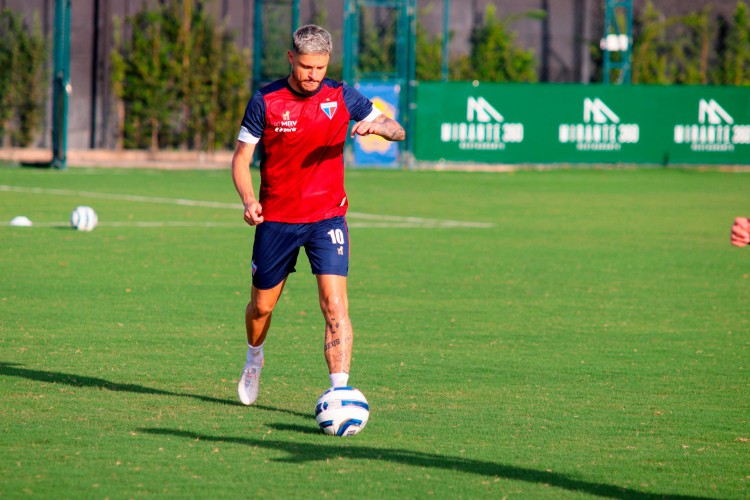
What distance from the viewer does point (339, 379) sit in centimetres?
745

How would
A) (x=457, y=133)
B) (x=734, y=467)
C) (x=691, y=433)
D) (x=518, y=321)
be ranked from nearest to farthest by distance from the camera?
1. (x=734, y=467)
2. (x=691, y=433)
3. (x=518, y=321)
4. (x=457, y=133)

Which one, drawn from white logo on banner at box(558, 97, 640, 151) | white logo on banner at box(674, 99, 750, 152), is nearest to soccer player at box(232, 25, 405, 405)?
white logo on banner at box(558, 97, 640, 151)

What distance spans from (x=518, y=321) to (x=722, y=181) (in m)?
26.6

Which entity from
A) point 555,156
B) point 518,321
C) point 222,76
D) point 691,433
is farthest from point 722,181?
point 691,433

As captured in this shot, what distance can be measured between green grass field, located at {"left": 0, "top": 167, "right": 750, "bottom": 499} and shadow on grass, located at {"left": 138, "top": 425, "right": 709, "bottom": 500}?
0.02m

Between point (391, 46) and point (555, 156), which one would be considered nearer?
point (555, 156)

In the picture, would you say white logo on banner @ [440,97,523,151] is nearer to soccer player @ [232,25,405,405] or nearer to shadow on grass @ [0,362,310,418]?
shadow on grass @ [0,362,310,418]

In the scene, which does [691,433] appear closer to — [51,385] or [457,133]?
[51,385]

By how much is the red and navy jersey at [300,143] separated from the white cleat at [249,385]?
3.11ft

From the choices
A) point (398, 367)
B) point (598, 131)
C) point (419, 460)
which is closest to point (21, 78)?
point (598, 131)

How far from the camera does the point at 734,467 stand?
667cm

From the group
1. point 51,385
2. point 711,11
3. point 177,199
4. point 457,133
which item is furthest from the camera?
point 711,11

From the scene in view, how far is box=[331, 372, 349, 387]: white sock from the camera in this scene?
7.40 meters

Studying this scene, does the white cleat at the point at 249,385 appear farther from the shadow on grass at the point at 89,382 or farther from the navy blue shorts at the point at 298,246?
the navy blue shorts at the point at 298,246
